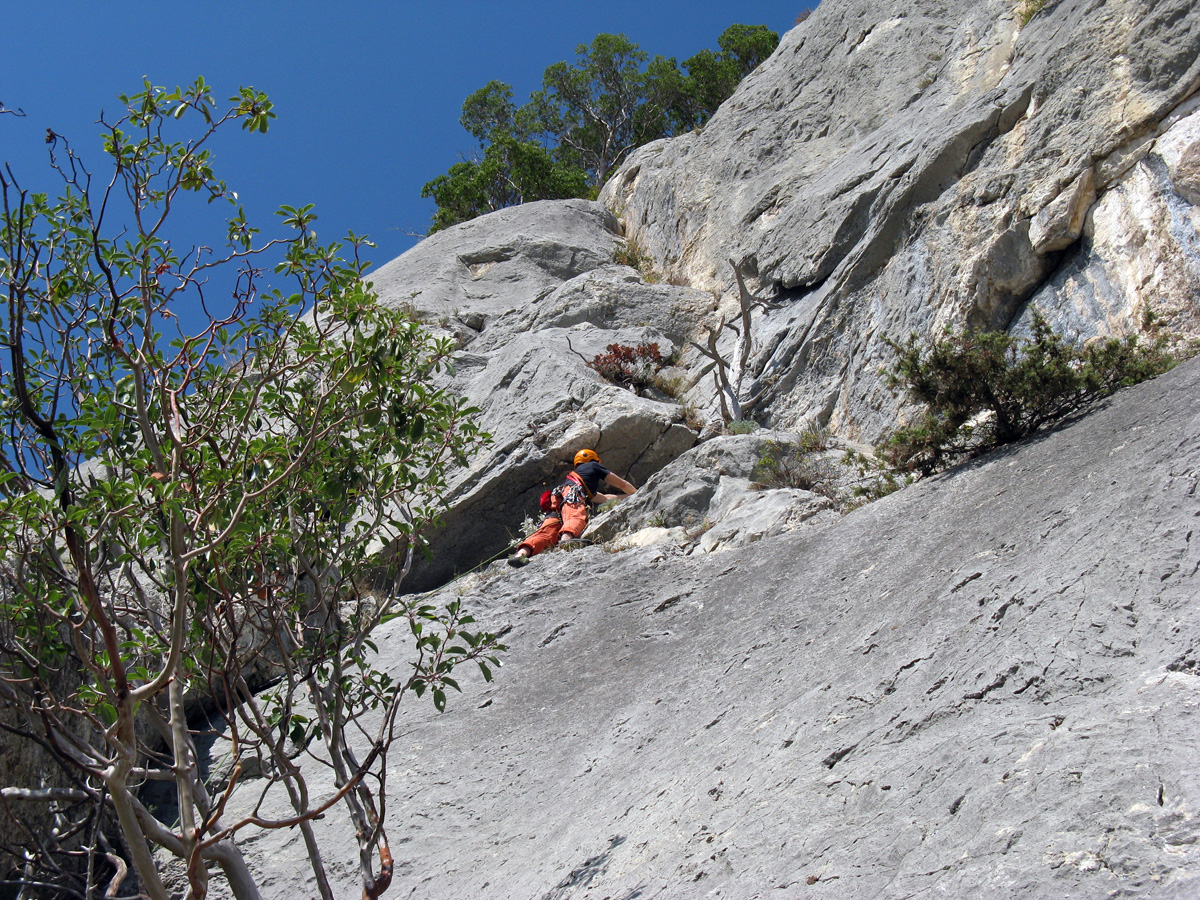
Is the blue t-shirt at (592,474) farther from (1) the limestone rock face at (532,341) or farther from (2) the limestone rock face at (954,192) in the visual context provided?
(2) the limestone rock face at (954,192)

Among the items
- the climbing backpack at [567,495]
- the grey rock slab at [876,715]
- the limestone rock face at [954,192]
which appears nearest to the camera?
the grey rock slab at [876,715]

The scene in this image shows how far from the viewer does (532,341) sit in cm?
1524

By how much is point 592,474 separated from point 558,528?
1.03 meters

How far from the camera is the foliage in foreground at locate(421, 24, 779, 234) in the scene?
97.8 feet

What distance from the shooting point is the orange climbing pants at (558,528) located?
33.2 ft

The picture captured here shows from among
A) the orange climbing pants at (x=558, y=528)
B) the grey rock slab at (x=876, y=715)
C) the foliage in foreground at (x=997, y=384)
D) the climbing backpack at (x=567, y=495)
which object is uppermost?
the climbing backpack at (x=567, y=495)

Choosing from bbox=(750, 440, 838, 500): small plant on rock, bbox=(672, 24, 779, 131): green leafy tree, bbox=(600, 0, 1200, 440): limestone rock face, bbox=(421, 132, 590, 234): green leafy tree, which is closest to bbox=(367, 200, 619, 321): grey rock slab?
bbox=(600, 0, 1200, 440): limestone rock face

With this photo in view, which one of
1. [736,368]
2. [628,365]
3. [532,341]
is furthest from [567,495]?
[532,341]

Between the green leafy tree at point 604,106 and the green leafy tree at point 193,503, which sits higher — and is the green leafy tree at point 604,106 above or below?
above

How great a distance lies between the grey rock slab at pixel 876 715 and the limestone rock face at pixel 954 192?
338 centimetres

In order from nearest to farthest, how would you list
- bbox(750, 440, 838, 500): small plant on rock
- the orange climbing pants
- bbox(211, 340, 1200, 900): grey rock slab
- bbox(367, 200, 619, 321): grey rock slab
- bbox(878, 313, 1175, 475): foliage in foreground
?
1. bbox(211, 340, 1200, 900): grey rock slab
2. bbox(878, 313, 1175, 475): foliage in foreground
3. bbox(750, 440, 838, 500): small plant on rock
4. the orange climbing pants
5. bbox(367, 200, 619, 321): grey rock slab

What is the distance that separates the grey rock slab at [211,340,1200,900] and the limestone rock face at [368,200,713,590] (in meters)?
4.04

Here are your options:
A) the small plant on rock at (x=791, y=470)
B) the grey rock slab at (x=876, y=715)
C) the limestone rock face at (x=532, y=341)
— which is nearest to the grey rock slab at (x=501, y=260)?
the limestone rock face at (x=532, y=341)

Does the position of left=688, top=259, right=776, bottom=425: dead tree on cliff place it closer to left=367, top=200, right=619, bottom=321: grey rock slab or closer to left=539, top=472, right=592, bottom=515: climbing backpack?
left=539, top=472, right=592, bottom=515: climbing backpack
